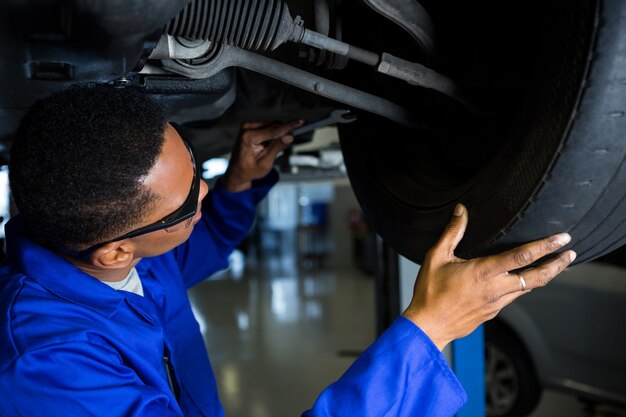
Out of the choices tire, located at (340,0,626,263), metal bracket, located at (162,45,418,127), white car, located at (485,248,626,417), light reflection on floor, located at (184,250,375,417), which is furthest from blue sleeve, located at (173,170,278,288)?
light reflection on floor, located at (184,250,375,417)

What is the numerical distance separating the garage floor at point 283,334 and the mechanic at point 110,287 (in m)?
2.11

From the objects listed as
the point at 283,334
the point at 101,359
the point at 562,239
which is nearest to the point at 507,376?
the point at 562,239

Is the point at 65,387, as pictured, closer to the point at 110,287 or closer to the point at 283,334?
Answer: the point at 110,287

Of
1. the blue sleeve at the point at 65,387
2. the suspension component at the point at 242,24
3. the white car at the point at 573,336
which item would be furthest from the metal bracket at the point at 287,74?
the white car at the point at 573,336

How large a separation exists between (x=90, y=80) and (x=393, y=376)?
0.52 meters

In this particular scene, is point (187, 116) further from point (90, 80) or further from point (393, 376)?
point (393, 376)

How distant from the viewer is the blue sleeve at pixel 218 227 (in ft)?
4.39

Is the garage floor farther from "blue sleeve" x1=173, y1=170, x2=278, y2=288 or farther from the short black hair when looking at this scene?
the short black hair

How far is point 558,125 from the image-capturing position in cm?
71

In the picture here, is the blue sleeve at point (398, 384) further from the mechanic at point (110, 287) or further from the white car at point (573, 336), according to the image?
the white car at point (573, 336)

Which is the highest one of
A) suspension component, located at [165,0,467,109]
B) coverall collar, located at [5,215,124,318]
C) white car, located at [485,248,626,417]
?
suspension component, located at [165,0,467,109]

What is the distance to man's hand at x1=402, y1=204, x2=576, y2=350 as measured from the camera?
77 centimetres

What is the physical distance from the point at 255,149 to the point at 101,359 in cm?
59

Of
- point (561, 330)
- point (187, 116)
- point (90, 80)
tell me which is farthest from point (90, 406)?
point (561, 330)
